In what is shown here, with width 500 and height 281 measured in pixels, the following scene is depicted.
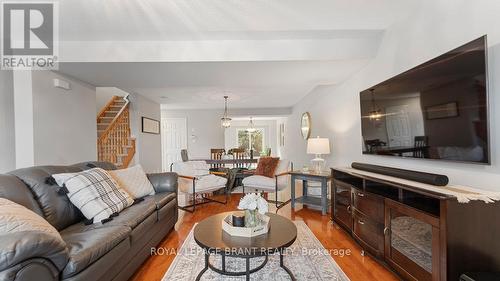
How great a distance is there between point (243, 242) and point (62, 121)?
341cm

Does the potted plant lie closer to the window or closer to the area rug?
the area rug

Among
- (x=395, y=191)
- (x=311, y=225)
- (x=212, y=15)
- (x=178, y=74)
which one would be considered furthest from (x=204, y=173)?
(x=395, y=191)

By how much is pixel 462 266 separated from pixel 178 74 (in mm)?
3573

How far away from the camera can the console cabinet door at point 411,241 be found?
152cm

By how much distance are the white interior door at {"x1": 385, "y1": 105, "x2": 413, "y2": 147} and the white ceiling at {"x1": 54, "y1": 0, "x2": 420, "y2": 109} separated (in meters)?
0.93

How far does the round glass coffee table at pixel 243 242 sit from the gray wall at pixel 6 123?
3377mm

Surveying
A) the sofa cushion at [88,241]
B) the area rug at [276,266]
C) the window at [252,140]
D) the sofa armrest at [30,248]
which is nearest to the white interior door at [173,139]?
the window at [252,140]


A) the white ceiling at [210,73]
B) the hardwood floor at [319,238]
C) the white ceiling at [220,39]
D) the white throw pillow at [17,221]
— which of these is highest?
the white ceiling at [220,39]

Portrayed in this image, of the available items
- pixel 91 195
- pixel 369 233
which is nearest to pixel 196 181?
pixel 91 195

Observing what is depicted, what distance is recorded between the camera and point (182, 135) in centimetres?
816

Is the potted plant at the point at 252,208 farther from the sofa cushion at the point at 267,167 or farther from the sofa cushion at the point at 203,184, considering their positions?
the sofa cushion at the point at 267,167

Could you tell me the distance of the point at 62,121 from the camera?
3.37 m

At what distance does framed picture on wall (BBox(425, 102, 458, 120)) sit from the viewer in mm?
1678

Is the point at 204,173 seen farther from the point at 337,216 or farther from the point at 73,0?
the point at 73,0
